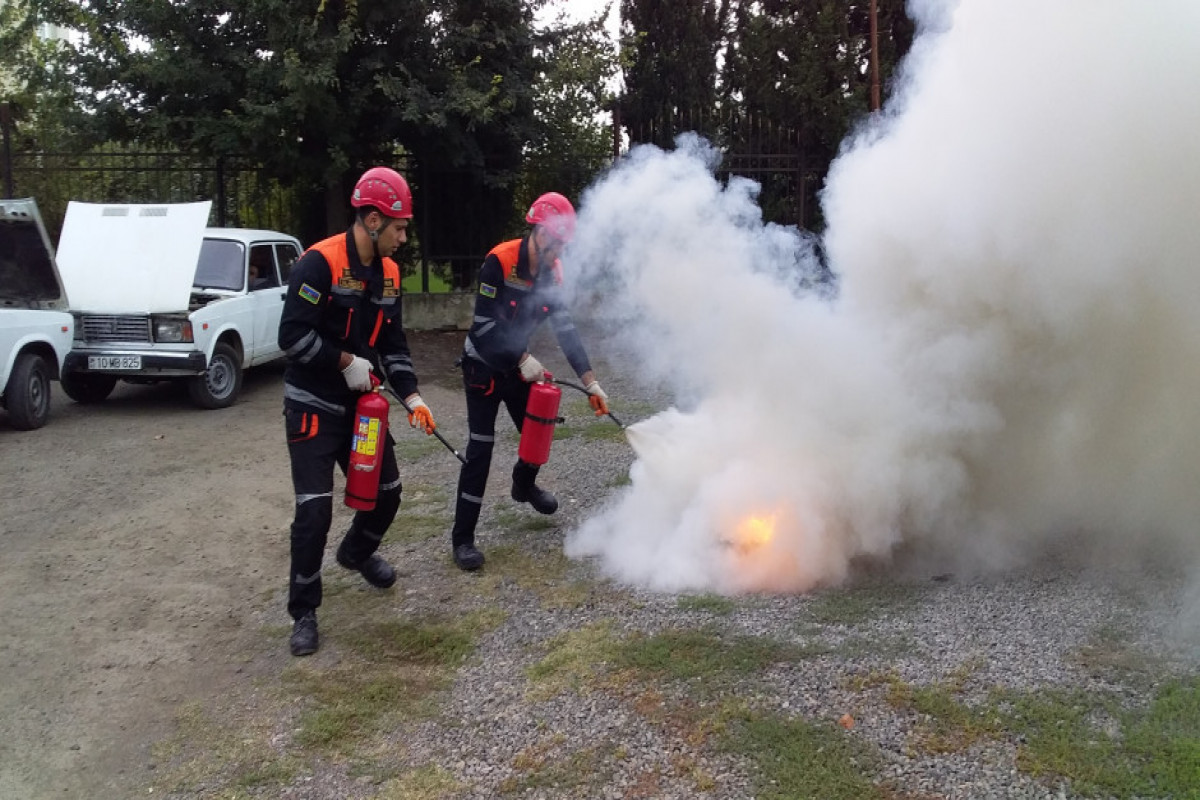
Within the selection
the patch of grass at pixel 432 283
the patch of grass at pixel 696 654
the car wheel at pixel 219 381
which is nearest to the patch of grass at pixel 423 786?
the patch of grass at pixel 696 654

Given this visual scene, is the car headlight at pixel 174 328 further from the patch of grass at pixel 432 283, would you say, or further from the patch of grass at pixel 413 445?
the patch of grass at pixel 432 283

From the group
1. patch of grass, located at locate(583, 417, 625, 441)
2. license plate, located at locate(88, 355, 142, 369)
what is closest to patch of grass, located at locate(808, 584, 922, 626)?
patch of grass, located at locate(583, 417, 625, 441)

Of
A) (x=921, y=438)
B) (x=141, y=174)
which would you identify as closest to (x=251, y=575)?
(x=921, y=438)

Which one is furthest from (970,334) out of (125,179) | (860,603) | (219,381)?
(125,179)

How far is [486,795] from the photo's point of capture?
3371 mm

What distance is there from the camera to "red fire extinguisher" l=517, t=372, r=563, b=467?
5582mm

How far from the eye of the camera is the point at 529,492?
6145mm

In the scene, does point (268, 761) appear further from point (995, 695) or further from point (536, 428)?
point (995, 695)

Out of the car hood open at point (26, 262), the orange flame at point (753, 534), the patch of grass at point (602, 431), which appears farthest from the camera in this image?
the car hood open at point (26, 262)

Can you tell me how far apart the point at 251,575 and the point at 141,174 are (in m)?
11.0

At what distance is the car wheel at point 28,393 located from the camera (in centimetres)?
888

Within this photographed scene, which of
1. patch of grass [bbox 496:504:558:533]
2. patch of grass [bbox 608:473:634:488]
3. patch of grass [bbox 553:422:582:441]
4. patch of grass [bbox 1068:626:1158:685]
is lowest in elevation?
patch of grass [bbox 1068:626:1158:685]

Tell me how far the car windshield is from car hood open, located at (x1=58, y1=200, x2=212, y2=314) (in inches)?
19.7

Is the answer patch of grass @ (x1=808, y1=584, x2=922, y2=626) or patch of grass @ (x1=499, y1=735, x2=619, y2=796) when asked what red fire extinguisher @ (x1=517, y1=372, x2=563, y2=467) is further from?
patch of grass @ (x1=499, y1=735, x2=619, y2=796)
